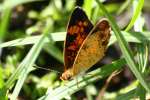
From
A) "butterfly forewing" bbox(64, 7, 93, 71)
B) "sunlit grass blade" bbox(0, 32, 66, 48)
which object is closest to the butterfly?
"butterfly forewing" bbox(64, 7, 93, 71)

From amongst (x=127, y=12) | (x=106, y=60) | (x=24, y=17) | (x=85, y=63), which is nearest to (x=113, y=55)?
(x=106, y=60)

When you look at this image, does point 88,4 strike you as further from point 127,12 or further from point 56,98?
point 127,12

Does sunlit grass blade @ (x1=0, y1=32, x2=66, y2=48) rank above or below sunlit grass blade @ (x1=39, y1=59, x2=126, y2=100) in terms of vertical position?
above

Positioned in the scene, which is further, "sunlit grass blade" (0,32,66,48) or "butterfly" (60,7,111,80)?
"sunlit grass blade" (0,32,66,48)

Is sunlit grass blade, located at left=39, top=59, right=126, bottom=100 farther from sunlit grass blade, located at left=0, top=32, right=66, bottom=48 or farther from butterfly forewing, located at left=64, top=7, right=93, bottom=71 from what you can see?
sunlit grass blade, located at left=0, top=32, right=66, bottom=48

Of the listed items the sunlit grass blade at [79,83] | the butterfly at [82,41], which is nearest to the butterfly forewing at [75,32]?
the butterfly at [82,41]
